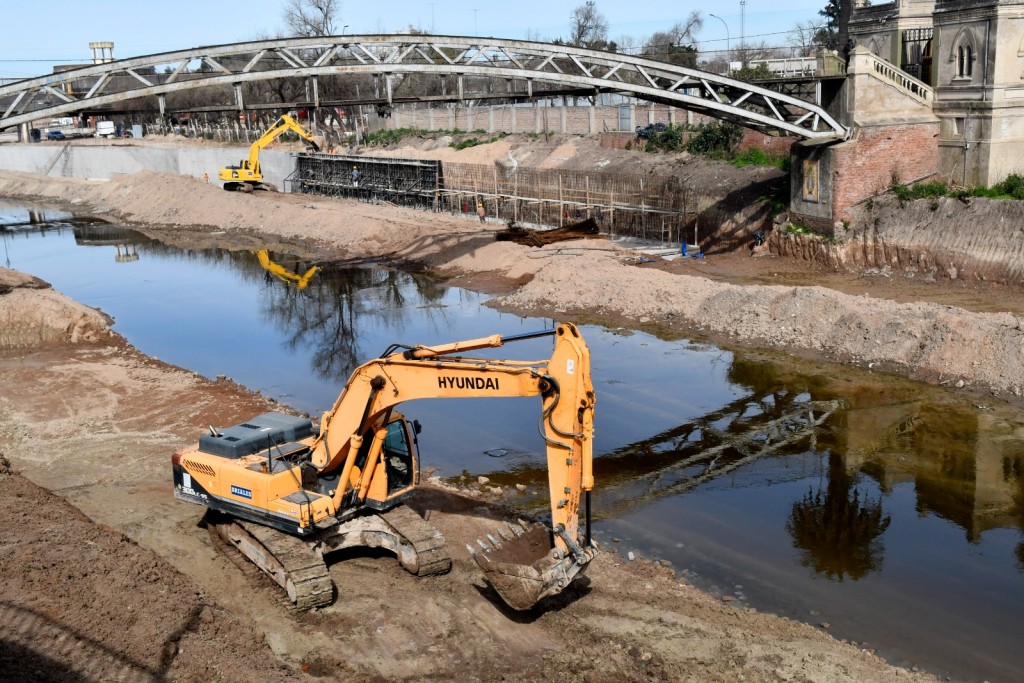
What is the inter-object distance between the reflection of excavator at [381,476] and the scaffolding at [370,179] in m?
36.6

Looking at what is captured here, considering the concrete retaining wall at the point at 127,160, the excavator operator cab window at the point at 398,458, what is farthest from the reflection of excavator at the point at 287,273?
the excavator operator cab window at the point at 398,458

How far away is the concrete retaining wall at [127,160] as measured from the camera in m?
62.8

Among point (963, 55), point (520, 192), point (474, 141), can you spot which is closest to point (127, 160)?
point (474, 141)

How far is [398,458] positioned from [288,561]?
2.14 m

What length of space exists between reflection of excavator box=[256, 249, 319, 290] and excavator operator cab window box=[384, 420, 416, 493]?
928 inches

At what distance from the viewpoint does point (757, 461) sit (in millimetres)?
18781

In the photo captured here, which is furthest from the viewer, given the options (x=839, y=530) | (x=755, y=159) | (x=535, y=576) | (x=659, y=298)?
(x=755, y=159)

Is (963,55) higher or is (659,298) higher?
(963,55)

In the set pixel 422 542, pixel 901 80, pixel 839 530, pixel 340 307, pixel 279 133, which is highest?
pixel 901 80

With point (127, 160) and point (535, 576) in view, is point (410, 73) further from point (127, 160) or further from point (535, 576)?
point (127, 160)

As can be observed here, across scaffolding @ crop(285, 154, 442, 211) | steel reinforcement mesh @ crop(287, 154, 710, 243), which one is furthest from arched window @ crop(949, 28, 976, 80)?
scaffolding @ crop(285, 154, 442, 211)

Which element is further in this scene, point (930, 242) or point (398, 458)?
point (930, 242)

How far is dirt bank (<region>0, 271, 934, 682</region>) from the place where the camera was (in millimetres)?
11234

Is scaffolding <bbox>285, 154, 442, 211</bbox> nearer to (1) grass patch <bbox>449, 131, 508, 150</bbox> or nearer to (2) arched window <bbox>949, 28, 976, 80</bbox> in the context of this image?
(1) grass patch <bbox>449, 131, 508, 150</bbox>
